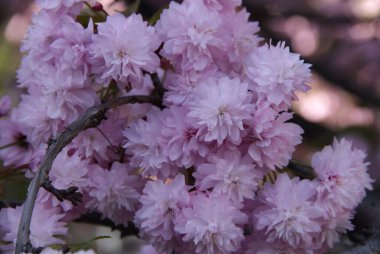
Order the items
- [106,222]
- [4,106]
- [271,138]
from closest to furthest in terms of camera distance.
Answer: [271,138] < [4,106] < [106,222]

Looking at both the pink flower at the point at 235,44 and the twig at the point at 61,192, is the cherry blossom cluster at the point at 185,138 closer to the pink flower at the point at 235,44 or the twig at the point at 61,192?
the pink flower at the point at 235,44

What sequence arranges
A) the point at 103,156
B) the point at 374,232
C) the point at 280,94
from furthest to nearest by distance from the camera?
the point at 374,232 < the point at 103,156 < the point at 280,94

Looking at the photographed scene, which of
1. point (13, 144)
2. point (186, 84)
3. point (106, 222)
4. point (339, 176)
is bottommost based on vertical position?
point (106, 222)

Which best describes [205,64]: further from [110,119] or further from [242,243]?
[242,243]

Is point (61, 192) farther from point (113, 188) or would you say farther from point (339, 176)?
point (339, 176)

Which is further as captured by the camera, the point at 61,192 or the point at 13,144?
the point at 13,144

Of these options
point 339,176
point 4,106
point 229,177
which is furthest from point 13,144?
point 339,176

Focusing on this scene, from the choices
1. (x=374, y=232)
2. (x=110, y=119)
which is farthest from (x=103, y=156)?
(x=374, y=232)

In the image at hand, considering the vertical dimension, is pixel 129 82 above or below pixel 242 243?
above
